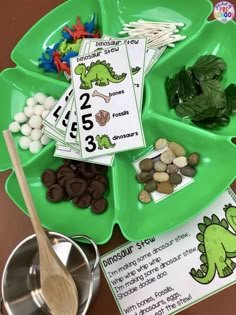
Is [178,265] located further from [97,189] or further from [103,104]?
[103,104]

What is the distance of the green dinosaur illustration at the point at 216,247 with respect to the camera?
2.52 ft

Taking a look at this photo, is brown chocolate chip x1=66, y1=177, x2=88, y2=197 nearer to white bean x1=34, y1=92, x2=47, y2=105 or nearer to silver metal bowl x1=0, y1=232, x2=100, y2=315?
silver metal bowl x1=0, y1=232, x2=100, y2=315

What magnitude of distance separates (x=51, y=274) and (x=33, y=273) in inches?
3.2

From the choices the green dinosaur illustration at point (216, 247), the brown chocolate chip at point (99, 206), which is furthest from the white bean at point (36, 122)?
the green dinosaur illustration at point (216, 247)

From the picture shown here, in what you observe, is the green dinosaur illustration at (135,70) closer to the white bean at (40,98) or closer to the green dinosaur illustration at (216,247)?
the white bean at (40,98)

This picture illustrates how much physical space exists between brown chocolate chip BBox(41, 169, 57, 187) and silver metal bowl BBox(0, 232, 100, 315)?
17 cm

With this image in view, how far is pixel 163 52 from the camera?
0.91 metres

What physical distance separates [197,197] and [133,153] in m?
0.18

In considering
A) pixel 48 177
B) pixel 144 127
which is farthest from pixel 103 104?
pixel 48 177

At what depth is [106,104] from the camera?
837 millimetres

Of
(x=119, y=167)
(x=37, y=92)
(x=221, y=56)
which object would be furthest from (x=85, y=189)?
(x=221, y=56)

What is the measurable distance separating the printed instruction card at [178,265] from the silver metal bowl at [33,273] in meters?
0.11

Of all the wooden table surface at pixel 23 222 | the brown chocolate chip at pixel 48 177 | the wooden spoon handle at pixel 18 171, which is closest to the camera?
the wooden spoon handle at pixel 18 171

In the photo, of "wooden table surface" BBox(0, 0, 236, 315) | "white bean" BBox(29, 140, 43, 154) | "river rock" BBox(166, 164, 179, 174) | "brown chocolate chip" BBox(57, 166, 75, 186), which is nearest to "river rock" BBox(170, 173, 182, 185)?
"river rock" BBox(166, 164, 179, 174)
